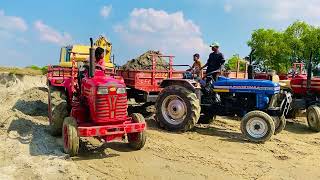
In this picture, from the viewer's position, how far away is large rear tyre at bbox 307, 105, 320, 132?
11.2 m

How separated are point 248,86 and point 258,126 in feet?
3.76

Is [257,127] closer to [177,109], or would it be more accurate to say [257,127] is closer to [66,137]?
[177,109]

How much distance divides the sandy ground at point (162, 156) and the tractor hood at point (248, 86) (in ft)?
3.49

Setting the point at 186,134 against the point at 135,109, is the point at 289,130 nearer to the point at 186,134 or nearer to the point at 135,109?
the point at 186,134

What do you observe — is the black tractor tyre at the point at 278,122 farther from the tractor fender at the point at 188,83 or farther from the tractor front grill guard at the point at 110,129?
the tractor front grill guard at the point at 110,129

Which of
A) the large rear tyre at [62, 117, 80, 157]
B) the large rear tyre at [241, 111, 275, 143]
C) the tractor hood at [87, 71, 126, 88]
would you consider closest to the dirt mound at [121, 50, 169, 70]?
the large rear tyre at [241, 111, 275, 143]

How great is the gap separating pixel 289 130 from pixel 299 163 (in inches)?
154

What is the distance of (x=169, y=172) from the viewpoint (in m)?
7.07

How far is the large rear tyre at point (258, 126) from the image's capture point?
9406mm

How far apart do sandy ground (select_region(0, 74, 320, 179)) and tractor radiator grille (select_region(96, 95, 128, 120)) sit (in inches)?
29.1

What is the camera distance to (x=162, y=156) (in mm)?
8016

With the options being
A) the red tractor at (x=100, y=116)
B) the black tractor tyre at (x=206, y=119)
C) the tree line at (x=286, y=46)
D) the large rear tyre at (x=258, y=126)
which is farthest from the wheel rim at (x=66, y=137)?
the tree line at (x=286, y=46)

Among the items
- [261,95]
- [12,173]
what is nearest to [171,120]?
[261,95]

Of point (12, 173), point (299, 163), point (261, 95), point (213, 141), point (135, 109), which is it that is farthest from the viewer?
point (135, 109)
